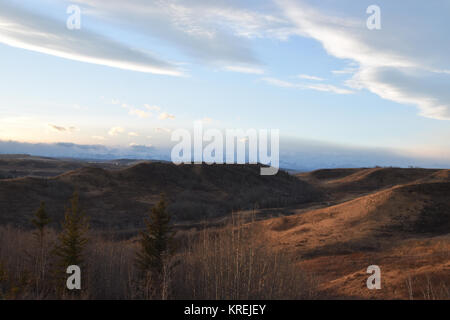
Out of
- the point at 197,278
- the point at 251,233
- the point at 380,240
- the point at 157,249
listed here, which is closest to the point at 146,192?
the point at 380,240

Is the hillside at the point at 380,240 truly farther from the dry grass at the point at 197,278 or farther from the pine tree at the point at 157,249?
the pine tree at the point at 157,249

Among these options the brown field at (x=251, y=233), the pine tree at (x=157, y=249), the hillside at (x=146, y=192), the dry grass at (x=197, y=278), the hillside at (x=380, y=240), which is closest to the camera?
the dry grass at (x=197, y=278)

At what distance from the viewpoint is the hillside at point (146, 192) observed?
31.1 meters

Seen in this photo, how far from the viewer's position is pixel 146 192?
42.2 meters

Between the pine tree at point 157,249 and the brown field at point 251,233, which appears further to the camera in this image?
the pine tree at point 157,249

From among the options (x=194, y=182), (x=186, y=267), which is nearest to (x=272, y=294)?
(x=186, y=267)

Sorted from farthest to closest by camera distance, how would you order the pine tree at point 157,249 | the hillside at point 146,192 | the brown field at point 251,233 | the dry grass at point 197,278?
the hillside at point 146,192 < the pine tree at point 157,249 < the brown field at point 251,233 < the dry grass at point 197,278

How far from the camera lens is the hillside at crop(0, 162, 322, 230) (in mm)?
31094

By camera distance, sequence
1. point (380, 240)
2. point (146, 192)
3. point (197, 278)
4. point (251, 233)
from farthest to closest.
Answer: point (146, 192)
point (380, 240)
point (251, 233)
point (197, 278)

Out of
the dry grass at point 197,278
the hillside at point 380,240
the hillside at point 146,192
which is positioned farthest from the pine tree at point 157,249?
the hillside at point 146,192

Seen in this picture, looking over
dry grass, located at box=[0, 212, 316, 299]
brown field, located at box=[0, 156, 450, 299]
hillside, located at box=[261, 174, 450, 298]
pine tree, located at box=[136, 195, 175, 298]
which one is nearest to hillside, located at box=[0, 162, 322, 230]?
brown field, located at box=[0, 156, 450, 299]

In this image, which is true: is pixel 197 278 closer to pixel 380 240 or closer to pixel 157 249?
pixel 157 249
